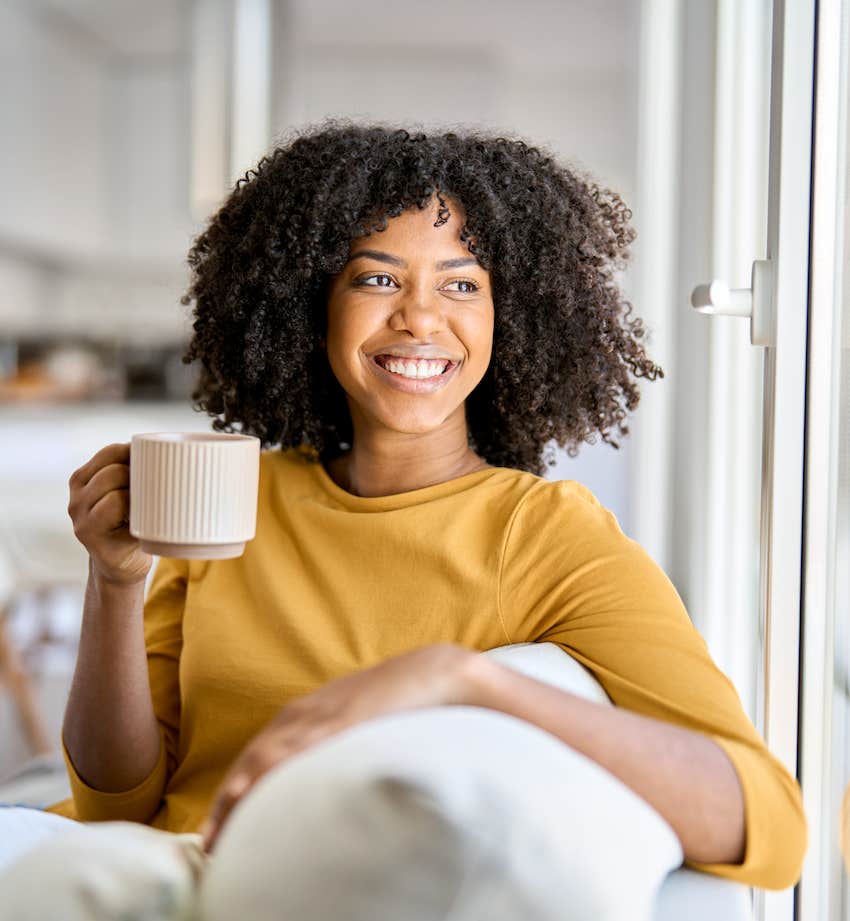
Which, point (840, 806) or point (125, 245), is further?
point (125, 245)

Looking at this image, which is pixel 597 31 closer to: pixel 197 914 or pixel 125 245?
pixel 125 245

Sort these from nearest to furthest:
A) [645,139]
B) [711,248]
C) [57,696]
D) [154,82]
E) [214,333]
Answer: [214,333] < [711,248] < [645,139] < [57,696] < [154,82]

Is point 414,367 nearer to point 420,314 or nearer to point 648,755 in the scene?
point 420,314

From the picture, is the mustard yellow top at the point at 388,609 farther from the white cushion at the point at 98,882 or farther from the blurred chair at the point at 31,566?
the blurred chair at the point at 31,566

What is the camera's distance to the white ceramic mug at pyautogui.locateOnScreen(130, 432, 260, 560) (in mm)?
909

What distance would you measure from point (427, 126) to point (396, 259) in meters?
4.47

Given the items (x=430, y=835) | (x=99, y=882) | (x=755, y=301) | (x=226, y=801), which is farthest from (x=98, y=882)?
(x=755, y=301)

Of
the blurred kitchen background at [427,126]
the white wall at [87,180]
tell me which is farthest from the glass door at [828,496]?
the white wall at [87,180]

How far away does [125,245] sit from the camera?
5648 millimetres

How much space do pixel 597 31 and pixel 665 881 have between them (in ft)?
15.1

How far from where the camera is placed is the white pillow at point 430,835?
563 mm

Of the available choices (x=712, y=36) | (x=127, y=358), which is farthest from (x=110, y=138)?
(x=712, y=36)

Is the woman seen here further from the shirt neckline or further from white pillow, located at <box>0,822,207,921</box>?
white pillow, located at <box>0,822,207,921</box>

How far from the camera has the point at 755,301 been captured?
112 centimetres
